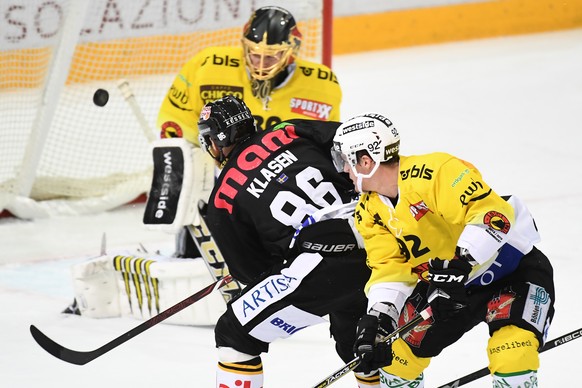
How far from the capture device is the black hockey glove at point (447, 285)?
3.20m

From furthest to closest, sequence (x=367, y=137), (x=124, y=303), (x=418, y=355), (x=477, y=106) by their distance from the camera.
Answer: (x=477, y=106), (x=124, y=303), (x=418, y=355), (x=367, y=137)

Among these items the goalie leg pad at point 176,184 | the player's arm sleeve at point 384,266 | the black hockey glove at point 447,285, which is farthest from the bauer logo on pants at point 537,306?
the goalie leg pad at point 176,184

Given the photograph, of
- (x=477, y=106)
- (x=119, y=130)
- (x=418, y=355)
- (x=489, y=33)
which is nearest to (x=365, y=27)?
(x=489, y=33)

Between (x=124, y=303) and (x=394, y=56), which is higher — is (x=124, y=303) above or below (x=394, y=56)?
below

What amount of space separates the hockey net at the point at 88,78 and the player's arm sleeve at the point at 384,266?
2942mm

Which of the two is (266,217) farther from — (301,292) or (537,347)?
(537,347)

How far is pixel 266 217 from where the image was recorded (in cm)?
372

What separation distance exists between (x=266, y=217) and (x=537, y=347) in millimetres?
892

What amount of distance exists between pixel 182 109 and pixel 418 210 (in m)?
2.01

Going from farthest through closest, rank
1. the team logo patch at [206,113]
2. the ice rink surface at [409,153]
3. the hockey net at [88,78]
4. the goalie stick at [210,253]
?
the hockey net at [88,78] < the goalie stick at [210,253] < the ice rink surface at [409,153] < the team logo patch at [206,113]

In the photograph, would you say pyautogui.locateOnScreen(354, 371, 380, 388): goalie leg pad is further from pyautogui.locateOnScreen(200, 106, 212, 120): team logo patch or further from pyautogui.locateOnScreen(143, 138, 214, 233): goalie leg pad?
pyautogui.locateOnScreen(143, 138, 214, 233): goalie leg pad

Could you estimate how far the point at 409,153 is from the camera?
7520 millimetres

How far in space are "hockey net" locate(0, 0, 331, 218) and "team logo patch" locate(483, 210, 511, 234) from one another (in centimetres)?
325

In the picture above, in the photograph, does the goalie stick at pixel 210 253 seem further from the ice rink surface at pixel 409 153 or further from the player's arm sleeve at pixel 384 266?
the player's arm sleeve at pixel 384 266
